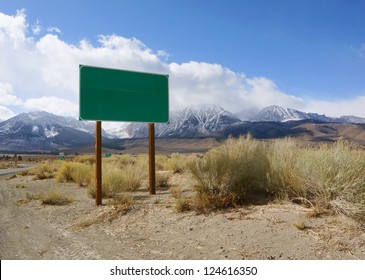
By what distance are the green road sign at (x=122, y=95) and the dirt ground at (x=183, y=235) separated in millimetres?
2657

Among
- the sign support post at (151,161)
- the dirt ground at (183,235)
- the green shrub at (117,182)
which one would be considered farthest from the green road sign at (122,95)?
the dirt ground at (183,235)

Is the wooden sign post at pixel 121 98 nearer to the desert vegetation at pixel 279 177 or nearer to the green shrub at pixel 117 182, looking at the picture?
the green shrub at pixel 117 182

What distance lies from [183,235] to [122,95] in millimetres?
4817

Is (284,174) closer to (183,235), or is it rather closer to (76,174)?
(183,235)

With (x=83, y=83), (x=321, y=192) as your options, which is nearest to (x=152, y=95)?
(x=83, y=83)

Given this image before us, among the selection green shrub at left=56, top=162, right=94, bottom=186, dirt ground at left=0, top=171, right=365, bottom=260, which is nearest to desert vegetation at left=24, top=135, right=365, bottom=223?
dirt ground at left=0, top=171, right=365, bottom=260

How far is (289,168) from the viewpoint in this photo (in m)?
7.64

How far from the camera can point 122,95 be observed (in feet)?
31.8

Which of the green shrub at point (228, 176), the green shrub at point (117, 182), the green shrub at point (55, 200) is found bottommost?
the green shrub at point (55, 200)

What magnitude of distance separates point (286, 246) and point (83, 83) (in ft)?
21.0

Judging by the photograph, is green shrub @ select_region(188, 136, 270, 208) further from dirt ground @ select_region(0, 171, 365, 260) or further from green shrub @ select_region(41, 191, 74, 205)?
green shrub @ select_region(41, 191, 74, 205)

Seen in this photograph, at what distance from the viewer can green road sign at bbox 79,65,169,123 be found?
29.9 ft

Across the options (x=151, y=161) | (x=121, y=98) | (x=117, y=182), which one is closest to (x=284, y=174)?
(x=151, y=161)

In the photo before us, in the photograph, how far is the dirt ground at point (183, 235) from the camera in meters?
5.20
